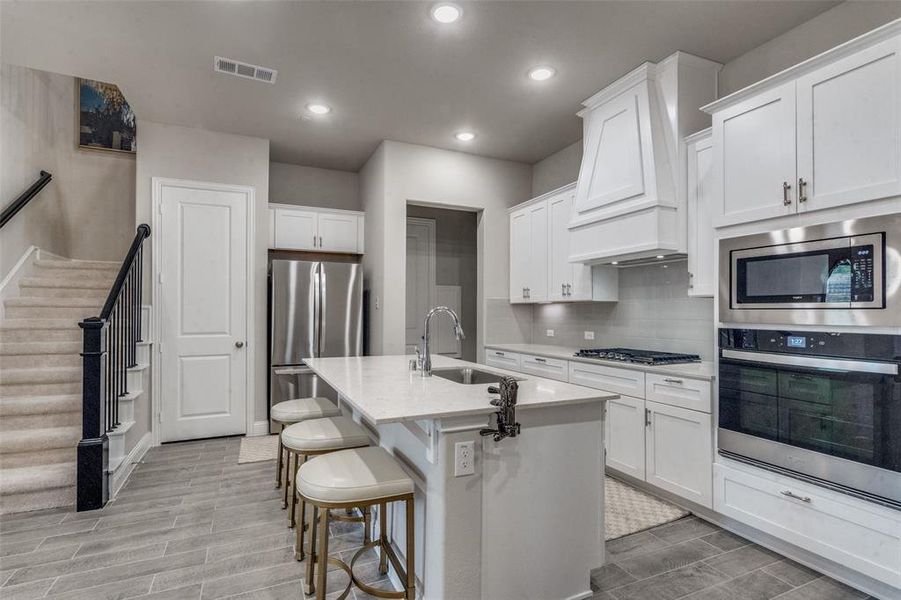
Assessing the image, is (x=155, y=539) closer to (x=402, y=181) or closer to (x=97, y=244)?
(x=402, y=181)

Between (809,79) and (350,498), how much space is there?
281 centimetres

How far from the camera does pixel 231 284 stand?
4516 mm

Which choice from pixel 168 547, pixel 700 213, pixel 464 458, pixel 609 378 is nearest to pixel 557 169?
pixel 700 213

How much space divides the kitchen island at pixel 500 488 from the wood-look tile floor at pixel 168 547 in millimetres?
584

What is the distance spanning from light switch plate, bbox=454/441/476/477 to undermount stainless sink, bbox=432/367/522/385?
0.94 meters

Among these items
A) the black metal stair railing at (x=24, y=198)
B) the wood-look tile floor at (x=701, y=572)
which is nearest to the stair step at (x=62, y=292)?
the black metal stair railing at (x=24, y=198)

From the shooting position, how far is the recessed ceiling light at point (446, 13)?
2.59 metres

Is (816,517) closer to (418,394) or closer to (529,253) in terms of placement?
(418,394)

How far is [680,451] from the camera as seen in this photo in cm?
280

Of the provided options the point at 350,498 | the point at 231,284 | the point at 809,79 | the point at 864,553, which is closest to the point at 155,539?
the point at 350,498

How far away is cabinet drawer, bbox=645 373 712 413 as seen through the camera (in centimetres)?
267

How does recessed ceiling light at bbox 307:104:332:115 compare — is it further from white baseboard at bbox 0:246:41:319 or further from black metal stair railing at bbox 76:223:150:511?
white baseboard at bbox 0:246:41:319

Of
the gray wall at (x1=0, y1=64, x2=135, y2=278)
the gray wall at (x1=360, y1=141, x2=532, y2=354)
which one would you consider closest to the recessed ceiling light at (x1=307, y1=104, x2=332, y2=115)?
the gray wall at (x1=360, y1=141, x2=532, y2=354)

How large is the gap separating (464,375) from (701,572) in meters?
1.53
